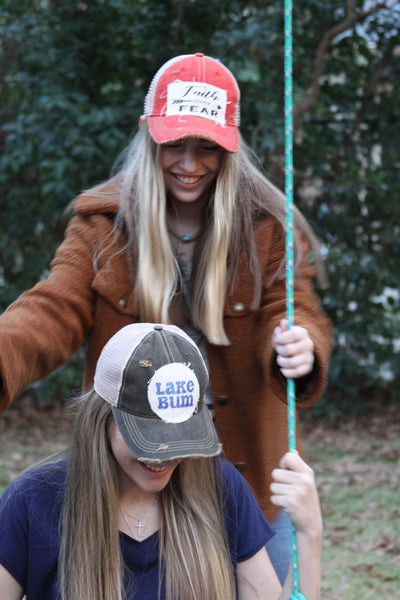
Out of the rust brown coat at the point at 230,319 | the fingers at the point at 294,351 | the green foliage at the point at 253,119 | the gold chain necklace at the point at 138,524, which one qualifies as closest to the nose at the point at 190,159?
the rust brown coat at the point at 230,319

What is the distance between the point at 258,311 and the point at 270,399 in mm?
256

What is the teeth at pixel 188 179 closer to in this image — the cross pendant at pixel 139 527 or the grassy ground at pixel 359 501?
the cross pendant at pixel 139 527

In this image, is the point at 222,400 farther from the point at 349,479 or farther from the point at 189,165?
the point at 349,479

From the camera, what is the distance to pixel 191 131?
241 centimetres

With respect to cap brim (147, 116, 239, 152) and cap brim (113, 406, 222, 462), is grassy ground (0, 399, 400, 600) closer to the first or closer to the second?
cap brim (147, 116, 239, 152)

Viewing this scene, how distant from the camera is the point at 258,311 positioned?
2564 mm

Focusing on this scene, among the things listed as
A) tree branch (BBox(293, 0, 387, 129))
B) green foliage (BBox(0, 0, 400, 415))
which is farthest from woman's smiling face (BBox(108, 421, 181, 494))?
tree branch (BBox(293, 0, 387, 129))

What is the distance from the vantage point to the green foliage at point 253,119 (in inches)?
267

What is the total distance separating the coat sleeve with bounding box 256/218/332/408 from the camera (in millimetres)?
2293

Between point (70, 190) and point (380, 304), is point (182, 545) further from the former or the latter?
point (380, 304)

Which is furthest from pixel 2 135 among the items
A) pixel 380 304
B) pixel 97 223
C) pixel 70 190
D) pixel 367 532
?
pixel 97 223

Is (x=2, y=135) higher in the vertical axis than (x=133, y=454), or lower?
higher

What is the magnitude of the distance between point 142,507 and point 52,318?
21.5 inches

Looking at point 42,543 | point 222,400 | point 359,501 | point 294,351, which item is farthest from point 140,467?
point 359,501
